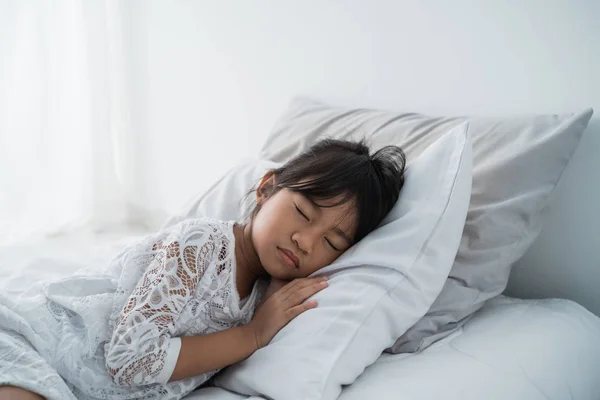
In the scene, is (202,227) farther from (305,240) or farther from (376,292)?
(376,292)

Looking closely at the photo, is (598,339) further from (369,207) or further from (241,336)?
(241,336)

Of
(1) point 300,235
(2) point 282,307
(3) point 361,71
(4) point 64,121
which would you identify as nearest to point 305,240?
(1) point 300,235

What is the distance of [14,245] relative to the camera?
1849 millimetres

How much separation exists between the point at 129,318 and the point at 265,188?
419 mm

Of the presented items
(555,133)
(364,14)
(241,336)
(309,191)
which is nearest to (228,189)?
(309,191)

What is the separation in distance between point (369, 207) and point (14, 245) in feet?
3.82

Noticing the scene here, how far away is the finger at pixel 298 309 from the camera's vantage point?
3.58ft

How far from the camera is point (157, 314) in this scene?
3.48 ft

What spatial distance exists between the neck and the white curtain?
1.16 metres

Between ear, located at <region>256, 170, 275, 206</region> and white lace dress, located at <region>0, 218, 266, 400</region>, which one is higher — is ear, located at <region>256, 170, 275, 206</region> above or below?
above

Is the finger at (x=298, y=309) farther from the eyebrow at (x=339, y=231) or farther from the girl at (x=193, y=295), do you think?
the eyebrow at (x=339, y=231)

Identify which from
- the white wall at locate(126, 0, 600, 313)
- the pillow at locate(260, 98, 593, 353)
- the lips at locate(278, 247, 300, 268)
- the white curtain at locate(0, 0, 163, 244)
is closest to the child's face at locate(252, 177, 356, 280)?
the lips at locate(278, 247, 300, 268)

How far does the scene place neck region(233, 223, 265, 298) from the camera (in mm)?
1236

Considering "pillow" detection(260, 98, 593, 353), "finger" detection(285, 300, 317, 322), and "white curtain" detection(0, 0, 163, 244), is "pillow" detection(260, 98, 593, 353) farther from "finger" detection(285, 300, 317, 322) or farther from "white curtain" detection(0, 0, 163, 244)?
"white curtain" detection(0, 0, 163, 244)
